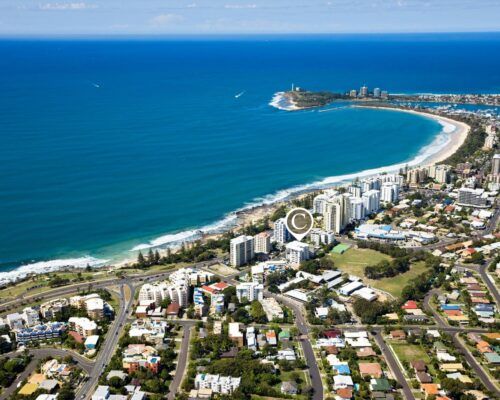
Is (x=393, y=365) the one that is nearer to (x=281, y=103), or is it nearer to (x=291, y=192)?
(x=291, y=192)

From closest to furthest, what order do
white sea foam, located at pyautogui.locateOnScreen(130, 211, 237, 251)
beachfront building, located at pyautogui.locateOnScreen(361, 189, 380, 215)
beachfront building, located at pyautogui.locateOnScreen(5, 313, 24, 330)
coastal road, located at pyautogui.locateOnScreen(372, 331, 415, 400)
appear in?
Result: 1. coastal road, located at pyautogui.locateOnScreen(372, 331, 415, 400)
2. beachfront building, located at pyautogui.locateOnScreen(5, 313, 24, 330)
3. white sea foam, located at pyautogui.locateOnScreen(130, 211, 237, 251)
4. beachfront building, located at pyautogui.locateOnScreen(361, 189, 380, 215)

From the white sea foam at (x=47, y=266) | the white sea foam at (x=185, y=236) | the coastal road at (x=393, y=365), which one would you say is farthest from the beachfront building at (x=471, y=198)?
the white sea foam at (x=47, y=266)

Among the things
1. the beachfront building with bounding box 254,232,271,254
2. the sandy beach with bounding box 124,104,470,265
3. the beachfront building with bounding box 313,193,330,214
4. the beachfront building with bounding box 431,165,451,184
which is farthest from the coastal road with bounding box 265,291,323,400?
the beachfront building with bounding box 431,165,451,184

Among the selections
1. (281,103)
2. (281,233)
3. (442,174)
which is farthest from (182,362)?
(281,103)

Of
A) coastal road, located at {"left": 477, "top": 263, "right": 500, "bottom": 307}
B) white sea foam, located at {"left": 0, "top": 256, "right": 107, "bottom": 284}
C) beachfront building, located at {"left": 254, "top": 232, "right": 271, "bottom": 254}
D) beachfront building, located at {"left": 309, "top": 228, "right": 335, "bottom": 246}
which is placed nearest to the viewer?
coastal road, located at {"left": 477, "top": 263, "right": 500, "bottom": 307}

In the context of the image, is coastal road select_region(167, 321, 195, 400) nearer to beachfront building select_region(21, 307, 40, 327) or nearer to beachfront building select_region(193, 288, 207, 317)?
beachfront building select_region(193, 288, 207, 317)

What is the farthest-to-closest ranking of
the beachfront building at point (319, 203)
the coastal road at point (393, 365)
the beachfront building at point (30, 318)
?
1. the beachfront building at point (319, 203)
2. the beachfront building at point (30, 318)
3. the coastal road at point (393, 365)

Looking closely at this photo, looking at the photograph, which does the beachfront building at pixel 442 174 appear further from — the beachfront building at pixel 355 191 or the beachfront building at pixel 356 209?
the beachfront building at pixel 356 209
